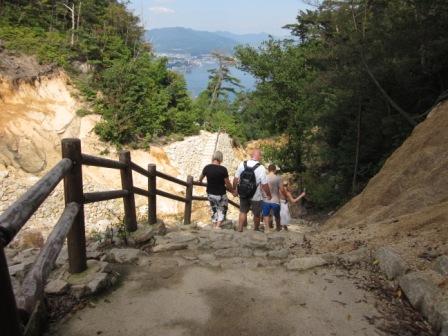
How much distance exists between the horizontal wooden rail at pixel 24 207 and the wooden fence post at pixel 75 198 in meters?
0.43

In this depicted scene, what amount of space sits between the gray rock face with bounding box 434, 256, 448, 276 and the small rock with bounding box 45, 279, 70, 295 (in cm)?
329

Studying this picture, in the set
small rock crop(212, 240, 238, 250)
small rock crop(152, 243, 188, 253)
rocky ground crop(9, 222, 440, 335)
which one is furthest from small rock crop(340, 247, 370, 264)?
small rock crop(152, 243, 188, 253)

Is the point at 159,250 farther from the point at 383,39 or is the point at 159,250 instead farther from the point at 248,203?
the point at 383,39

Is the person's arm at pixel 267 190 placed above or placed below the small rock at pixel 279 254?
below

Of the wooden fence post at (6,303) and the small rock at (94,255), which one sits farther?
the small rock at (94,255)

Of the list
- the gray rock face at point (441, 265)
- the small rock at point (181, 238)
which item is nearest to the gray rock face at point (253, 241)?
the small rock at point (181, 238)

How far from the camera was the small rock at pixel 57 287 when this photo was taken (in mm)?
3564

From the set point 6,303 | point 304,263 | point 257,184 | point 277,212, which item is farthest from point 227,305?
point 277,212

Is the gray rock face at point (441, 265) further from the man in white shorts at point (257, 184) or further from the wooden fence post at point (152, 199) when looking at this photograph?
the man in white shorts at point (257, 184)

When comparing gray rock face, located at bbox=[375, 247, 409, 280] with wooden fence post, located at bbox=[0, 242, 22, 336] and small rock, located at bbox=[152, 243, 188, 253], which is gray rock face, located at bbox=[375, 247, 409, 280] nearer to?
small rock, located at bbox=[152, 243, 188, 253]

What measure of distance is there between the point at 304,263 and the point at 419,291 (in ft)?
4.31

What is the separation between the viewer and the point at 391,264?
13.7 ft

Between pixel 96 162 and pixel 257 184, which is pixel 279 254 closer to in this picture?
pixel 96 162

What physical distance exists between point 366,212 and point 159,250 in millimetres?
5330
